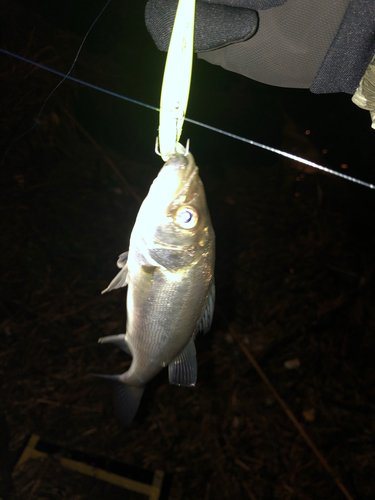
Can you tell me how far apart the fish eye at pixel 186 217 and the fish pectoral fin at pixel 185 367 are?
0.57 metres

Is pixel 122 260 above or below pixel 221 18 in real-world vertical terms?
below

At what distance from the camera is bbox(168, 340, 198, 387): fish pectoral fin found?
131 cm

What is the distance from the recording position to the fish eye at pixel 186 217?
3.54ft

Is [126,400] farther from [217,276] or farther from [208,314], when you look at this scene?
[217,276]

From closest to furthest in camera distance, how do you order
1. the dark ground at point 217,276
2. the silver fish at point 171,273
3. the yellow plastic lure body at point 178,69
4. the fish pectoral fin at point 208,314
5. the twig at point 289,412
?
1. the yellow plastic lure body at point 178,69
2. the silver fish at point 171,273
3. the fish pectoral fin at point 208,314
4. the dark ground at point 217,276
5. the twig at point 289,412

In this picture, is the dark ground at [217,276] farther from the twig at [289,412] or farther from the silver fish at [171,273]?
the silver fish at [171,273]

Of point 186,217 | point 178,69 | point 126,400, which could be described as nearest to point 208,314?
point 186,217

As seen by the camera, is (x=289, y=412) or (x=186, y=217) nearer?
(x=186, y=217)

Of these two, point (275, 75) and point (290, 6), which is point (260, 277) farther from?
point (290, 6)

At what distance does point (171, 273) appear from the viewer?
3.84 ft

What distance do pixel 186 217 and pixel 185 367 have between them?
73cm

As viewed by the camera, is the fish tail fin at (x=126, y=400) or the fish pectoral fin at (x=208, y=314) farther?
the fish tail fin at (x=126, y=400)

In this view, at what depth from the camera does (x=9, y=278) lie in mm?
2398

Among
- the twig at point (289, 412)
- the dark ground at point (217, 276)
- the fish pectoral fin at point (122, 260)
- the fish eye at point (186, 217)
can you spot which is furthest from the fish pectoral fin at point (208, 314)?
the twig at point (289, 412)
